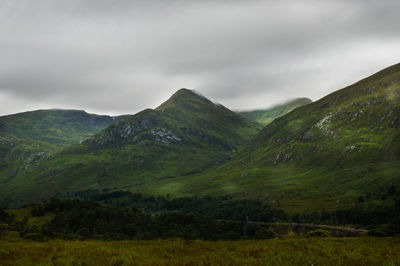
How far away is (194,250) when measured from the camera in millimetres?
37406

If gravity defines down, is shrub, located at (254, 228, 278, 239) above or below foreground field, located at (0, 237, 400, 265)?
below

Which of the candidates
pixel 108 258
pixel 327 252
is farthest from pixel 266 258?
pixel 108 258

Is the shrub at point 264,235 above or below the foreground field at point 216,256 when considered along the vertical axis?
below

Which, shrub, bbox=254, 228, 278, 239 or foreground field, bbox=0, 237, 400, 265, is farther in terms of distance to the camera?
shrub, bbox=254, 228, 278, 239

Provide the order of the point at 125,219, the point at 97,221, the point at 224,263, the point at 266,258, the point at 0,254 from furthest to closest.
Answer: the point at 125,219
the point at 97,221
the point at 0,254
the point at 266,258
the point at 224,263

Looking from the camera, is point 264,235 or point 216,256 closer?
point 216,256

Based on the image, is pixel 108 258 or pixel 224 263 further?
pixel 108 258

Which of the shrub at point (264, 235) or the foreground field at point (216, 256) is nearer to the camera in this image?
the foreground field at point (216, 256)

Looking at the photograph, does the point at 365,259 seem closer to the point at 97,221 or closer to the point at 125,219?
the point at 97,221

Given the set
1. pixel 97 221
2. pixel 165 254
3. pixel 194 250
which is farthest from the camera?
pixel 97 221

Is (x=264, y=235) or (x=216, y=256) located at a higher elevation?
(x=216, y=256)

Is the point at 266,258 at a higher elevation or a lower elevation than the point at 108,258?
lower

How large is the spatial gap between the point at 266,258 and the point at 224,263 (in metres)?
5.28

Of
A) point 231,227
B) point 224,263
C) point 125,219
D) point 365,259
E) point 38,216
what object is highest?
point 224,263
